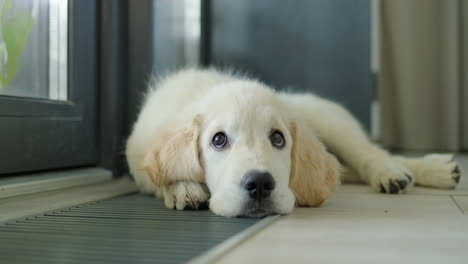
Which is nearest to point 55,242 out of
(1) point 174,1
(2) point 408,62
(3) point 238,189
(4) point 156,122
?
(3) point 238,189

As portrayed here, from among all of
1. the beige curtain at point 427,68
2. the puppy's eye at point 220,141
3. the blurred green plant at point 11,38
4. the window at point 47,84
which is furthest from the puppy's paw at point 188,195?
the beige curtain at point 427,68

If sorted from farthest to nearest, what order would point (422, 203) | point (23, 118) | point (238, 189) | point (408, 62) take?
point (408, 62), point (23, 118), point (422, 203), point (238, 189)

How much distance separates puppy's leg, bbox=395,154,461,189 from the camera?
2783mm

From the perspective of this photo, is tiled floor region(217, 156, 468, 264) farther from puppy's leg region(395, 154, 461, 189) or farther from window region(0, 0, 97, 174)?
window region(0, 0, 97, 174)

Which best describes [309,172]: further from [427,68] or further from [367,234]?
[427,68]

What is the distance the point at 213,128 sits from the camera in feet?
6.79

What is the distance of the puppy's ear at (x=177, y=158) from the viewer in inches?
82.7

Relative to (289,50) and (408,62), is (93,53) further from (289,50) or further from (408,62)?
(408,62)

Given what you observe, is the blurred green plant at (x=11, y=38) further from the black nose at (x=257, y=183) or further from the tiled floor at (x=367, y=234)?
the tiled floor at (x=367, y=234)

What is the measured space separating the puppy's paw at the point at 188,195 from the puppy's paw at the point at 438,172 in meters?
1.31

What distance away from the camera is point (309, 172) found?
2160 mm

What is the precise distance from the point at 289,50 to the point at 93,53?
232 centimetres

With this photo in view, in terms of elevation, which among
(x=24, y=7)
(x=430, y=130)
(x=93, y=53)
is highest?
(x=24, y=7)

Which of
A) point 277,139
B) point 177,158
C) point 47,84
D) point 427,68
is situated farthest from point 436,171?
point 427,68
